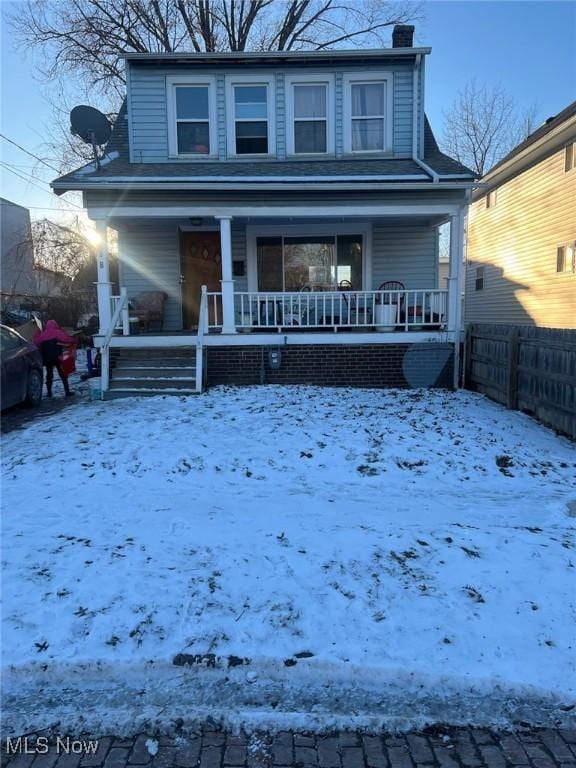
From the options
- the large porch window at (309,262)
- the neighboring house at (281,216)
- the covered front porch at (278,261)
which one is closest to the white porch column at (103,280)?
the neighboring house at (281,216)

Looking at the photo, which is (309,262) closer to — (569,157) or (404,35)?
(404,35)

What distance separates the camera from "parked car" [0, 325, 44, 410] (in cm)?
772

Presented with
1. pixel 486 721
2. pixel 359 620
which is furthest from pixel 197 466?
pixel 486 721

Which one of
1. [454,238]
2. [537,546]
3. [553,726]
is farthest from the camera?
[454,238]

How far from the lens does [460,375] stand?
33.0ft

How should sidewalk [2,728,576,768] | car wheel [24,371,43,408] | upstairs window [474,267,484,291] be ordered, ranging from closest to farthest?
sidewalk [2,728,576,768] → car wheel [24,371,43,408] → upstairs window [474,267,484,291]

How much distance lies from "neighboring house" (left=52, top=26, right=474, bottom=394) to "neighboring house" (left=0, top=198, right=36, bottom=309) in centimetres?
1791

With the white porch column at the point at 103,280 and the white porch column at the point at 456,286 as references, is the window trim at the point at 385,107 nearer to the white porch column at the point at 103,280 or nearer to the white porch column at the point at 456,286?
the white porch column at the point at 456,286

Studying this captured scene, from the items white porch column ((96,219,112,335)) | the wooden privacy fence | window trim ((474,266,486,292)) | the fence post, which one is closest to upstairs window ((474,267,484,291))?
window trim ((474,266,486,292))

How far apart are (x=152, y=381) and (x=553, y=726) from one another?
25.7 feet

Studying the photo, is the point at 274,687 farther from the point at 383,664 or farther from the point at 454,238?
the point at 454,238

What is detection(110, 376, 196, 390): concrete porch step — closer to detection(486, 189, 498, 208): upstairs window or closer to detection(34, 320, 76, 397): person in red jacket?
detection(34, 320, 76, 397): person in red jacket

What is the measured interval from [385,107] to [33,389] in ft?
30.0

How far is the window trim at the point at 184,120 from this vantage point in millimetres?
11180
